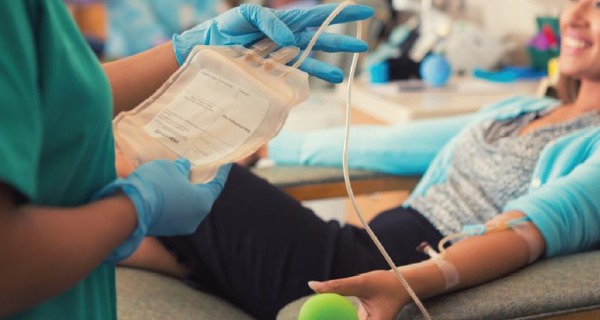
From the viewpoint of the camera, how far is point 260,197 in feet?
3.96

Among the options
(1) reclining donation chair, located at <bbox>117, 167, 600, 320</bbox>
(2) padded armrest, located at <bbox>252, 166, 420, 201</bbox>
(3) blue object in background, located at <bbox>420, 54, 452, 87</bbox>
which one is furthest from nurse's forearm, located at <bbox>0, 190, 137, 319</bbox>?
(3) blue object in background, located at <bbox>420, 54, 452, 87</bbox>

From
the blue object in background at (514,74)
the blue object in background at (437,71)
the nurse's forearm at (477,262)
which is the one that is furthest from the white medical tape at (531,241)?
the blue object in background at (514,74)

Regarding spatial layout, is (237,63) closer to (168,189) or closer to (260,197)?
(168,189)

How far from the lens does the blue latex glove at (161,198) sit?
0.59 m

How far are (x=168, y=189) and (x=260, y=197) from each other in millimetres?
591

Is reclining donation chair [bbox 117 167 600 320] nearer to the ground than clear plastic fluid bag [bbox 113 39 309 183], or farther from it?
nearer to the ground

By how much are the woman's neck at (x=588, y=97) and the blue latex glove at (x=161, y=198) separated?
1.02 meters

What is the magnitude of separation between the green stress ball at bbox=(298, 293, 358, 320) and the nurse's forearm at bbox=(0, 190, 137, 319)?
0.32 meters

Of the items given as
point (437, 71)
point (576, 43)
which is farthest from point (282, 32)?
point (437, 71)

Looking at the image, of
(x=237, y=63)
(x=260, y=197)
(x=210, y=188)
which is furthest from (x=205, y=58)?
(x=260, y=197)

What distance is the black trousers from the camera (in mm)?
1139

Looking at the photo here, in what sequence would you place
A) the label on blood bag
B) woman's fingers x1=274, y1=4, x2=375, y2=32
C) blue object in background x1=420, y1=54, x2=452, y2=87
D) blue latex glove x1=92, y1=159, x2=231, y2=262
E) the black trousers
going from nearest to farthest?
blue latex glove x1=92, y1=159, x2=231, y2=262 < the label on blood bag < woman's fingers x1=274, y1=4, x2=375, y2=32 < the black trousers < blue object in background x1=420, y1=54, x2=452, y2=87

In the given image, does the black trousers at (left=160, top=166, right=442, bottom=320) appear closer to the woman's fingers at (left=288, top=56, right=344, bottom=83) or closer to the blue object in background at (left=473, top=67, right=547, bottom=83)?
the woman's fingers at (left=288, top=56, right=344, bottom=83)

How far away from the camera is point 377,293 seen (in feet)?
2.90
